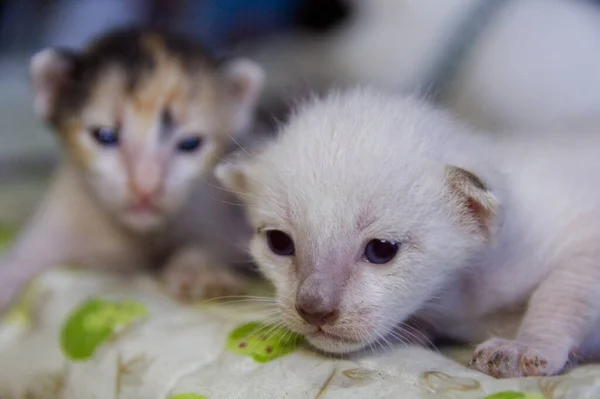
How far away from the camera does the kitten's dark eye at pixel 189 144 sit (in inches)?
63.5

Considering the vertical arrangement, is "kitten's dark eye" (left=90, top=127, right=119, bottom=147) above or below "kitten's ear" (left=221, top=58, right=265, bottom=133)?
below

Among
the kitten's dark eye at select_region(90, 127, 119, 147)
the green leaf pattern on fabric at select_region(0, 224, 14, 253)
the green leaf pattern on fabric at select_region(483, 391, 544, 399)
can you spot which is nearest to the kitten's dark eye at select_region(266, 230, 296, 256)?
the green leaf pattern on fabric at select_region(483, 391, 544, 399)

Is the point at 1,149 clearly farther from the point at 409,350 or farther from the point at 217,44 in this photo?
the point at 409,350

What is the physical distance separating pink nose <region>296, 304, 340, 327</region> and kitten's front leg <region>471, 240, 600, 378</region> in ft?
0.71

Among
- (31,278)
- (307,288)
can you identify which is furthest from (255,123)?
(307,288)

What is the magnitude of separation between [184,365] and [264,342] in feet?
0.44

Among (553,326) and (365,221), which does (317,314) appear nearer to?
(365,221)

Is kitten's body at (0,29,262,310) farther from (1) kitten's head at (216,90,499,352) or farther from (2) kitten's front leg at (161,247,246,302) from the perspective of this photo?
(1) kitten's head at (216,90,499,352)

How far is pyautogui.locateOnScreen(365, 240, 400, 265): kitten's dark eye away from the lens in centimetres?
113

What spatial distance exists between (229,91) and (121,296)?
1.71 feet

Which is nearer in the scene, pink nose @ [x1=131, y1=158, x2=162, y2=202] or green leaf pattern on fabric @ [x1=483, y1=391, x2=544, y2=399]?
green leaf pattern on fabric @ [x1=483, y1=391, x2=544, y2=399]

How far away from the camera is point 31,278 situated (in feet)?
5.62

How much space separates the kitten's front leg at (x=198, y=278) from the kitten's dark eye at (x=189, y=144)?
0.25 m

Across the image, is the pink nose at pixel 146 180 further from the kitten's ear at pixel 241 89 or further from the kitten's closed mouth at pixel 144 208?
the kitten's ear at pixel 241 89
